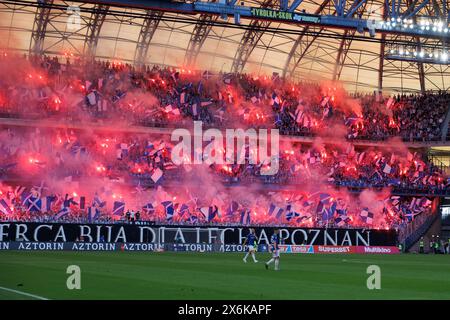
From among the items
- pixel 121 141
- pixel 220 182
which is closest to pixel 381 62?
pixel 220 182

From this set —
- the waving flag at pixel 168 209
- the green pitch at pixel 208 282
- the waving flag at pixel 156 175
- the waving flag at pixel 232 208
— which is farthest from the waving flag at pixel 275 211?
the green pitch at pixel 208 282

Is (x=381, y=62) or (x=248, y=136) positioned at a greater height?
(x=381, y=62)

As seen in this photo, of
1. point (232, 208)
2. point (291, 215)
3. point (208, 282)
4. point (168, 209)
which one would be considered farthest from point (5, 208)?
point (208, 282)

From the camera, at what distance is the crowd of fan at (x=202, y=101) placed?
A: 63375 millimetres

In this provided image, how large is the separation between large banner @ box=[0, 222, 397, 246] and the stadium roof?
1471cm

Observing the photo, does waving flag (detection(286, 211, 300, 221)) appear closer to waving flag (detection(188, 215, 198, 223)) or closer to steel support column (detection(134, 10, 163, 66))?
Result: waving flag (detection(188, 215, 198, 223))

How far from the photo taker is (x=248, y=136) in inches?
2682

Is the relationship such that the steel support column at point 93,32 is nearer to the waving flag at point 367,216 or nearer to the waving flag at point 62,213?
the waving flag at point 62,213

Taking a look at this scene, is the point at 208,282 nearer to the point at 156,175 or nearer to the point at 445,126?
the point at 156,175

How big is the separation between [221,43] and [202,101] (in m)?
5.75

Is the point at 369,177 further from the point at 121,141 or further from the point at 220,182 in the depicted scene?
the point at 121,141

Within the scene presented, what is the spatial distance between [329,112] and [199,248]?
25141 millimetres
